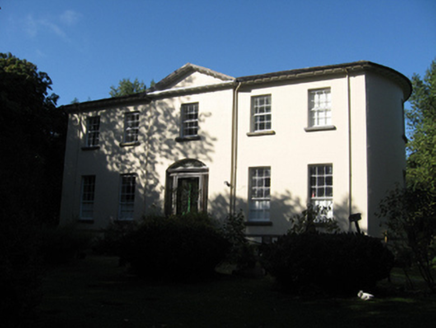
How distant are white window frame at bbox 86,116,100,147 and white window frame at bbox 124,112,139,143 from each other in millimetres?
1862

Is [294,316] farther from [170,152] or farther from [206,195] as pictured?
[170,152]

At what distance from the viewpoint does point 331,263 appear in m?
8.69

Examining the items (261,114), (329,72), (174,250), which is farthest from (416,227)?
(261,114)

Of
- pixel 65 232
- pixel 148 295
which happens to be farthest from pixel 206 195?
pixel 148 295

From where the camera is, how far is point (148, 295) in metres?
9.09

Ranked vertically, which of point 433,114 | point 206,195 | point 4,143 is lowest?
point 206,195

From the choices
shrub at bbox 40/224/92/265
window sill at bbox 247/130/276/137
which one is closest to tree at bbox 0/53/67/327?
shrub at bbox 40/224/92/265

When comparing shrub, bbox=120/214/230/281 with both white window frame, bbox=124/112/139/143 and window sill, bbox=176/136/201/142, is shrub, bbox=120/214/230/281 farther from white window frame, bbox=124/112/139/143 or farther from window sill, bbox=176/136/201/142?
white window frame, bbox=124/112/139/143

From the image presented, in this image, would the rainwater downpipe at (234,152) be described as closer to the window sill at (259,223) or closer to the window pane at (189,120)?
the window sill at (259,223)

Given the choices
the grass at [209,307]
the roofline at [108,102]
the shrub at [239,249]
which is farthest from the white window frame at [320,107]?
the grass at [209,307]

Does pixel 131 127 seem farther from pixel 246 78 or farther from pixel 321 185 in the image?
pixel 321 185

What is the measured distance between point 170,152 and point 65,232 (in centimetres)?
742

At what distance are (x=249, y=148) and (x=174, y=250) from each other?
9.14 metres

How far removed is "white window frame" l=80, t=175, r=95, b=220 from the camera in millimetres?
22719
